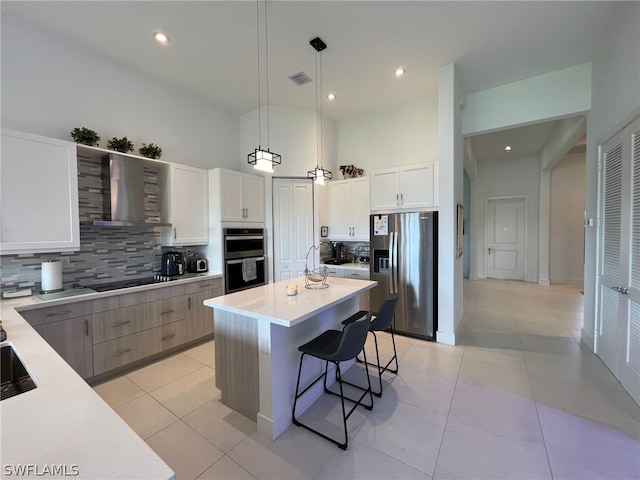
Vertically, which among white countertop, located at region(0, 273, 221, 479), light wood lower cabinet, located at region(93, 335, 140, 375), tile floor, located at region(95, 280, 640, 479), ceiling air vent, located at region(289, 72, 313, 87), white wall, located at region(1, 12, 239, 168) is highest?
ceiling air vent, located at region(289, 72, 313, 87)

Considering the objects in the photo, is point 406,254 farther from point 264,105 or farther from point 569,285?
point 569,285

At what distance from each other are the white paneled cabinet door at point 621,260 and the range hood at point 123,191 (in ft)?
15.2

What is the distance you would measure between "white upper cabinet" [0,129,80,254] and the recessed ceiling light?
134 cm

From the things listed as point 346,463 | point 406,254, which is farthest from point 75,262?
point 406,254

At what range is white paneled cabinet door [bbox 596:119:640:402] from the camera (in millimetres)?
2211

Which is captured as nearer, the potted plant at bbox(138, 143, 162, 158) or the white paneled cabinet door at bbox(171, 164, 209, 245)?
the potted plant at bbox(138, 143, 162, 158)

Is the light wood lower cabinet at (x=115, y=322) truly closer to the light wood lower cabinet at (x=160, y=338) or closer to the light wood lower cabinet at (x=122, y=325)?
the light wood lower cabinet at (x=122, y=325)

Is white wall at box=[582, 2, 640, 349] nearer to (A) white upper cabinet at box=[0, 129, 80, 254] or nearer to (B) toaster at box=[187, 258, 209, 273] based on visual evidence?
(B) toaster at box=[187, 258, 209, 273]

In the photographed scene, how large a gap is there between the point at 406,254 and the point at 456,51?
236cm

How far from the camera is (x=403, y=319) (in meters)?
3.59

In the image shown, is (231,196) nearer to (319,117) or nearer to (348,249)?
(319,117)

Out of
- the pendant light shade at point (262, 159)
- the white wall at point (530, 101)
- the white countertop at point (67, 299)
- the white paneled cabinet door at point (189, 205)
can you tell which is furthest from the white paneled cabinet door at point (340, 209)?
the white countertop at point (67, 299)

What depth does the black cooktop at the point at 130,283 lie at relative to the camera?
9.03 feet

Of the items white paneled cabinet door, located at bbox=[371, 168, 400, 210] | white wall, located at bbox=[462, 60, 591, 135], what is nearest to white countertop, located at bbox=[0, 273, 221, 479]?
white paneled cabinet door, located at bbox=[371, 168, 400, 210]
